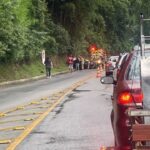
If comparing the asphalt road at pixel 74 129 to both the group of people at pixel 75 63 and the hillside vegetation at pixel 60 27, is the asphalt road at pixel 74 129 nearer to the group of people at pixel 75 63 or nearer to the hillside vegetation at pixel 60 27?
the hillside vegetation at pixel 60 27

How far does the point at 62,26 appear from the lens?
219ft

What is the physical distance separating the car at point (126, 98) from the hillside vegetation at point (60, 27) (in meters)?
7.07

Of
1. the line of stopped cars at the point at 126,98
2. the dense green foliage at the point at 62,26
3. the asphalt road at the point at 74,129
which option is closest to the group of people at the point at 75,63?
the dense green foliage at the point at 62,26

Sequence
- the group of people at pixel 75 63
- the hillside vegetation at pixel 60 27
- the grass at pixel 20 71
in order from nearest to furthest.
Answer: the hillside vegetation at pixel 60 27, the grass at pixel 20 71, the group of people at pixel 75 63

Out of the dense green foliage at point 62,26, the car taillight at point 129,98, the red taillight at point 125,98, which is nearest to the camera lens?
the car taillight at point 129,98

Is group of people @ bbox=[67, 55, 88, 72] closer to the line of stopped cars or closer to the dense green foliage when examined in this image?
the dense green foliage

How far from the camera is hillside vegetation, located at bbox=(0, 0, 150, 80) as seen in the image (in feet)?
130

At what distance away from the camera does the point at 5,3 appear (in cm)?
3669

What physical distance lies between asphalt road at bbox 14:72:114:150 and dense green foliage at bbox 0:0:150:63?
2562 mm

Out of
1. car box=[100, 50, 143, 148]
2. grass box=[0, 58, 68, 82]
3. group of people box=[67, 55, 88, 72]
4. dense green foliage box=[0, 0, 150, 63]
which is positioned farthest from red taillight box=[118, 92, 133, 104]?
group of people box=[67, 55, 88, 72]

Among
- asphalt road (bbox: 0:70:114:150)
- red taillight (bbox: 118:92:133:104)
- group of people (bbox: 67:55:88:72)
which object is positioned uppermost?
red taillight (bbox: 118:92:133:104)

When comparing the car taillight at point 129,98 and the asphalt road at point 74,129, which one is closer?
the car taillight at point 129,98

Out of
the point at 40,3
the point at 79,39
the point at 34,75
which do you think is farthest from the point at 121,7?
the point at 34,75

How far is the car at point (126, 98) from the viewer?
25.6ft
